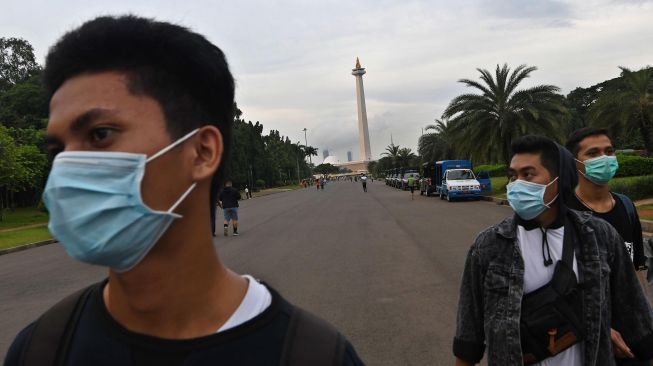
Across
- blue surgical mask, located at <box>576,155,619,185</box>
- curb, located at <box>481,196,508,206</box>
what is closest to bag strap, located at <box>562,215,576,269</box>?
blue surgical mask, located at <box>576,155,619,185</box>

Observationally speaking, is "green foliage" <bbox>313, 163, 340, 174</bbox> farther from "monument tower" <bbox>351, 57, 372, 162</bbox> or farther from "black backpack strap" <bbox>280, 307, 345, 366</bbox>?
"black backpack strap" <bbox>280, 307, 345, 366</bbox>

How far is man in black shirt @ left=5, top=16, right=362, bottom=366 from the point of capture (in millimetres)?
1206

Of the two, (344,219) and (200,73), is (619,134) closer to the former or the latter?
(344,219)

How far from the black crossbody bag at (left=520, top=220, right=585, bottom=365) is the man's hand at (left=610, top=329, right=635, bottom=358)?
0.33 metres

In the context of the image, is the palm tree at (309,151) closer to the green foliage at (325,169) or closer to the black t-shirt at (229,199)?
the green foliage at (325,169)

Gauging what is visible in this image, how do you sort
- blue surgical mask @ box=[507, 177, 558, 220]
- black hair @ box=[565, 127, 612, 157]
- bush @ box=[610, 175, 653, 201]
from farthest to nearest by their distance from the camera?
bush @ box=[610, 175, 653, 201] → black hair @ box=[565, 127, 612, 157] → blue surgical mask @ box=[507, 177, 558, 220]

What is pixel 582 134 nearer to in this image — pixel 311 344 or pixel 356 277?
pixel 311 344

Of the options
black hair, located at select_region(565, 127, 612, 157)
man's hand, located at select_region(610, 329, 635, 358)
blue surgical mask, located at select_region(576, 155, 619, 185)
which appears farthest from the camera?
black hair, located at select_region(565, 127, 612, 157)

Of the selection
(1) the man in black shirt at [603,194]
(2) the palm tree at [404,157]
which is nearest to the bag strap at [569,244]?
(1) the man in black shirt at [603,194]

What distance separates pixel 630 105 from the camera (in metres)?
22.4

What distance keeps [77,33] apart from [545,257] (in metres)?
2.20

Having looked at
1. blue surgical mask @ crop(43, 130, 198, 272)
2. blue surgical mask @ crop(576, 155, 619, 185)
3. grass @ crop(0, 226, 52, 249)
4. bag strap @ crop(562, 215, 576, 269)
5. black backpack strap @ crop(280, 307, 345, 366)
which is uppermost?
blue surgical mask @ crop(43, 130, 198, 272)

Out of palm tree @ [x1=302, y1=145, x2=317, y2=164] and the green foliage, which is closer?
palm tree @ [x1=302, y1=145, x2=317, y2=164]

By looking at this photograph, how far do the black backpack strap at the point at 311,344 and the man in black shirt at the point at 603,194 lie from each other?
7.45 feet
